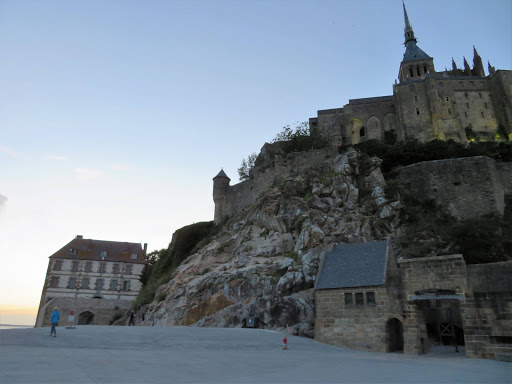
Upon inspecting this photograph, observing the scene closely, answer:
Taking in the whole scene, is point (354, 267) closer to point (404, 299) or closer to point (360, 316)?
point (360, 316)

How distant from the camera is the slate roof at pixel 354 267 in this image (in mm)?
15656

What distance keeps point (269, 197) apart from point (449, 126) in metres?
30.5

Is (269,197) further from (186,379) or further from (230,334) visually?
(186,379)

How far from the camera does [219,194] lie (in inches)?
1583

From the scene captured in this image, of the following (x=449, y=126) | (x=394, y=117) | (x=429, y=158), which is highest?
(x=394, y=117)

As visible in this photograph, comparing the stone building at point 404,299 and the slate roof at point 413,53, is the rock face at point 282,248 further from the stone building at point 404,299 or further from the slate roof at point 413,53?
the slate roof at point 413,53

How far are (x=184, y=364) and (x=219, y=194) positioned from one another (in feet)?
104

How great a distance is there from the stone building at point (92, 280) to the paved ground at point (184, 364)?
2536cm

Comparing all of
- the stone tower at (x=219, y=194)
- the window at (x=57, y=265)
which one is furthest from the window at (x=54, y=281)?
the stone tower at (x=219, y=194)

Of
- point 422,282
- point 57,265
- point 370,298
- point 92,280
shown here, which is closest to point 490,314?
point 422,282

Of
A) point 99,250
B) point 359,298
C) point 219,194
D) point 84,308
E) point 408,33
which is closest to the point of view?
point 359,298

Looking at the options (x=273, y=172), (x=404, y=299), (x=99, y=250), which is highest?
(x=273, y=172)

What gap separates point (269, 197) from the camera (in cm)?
3138

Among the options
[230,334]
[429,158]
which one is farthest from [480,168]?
[230,334]
